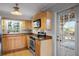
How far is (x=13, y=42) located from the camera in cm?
237

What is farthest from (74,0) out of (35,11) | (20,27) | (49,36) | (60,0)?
(20,27)

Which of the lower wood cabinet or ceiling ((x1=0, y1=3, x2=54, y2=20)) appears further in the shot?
the lower wood cabinet

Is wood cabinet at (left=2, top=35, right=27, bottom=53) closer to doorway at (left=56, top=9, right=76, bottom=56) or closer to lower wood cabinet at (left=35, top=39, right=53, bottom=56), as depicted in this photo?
lower wood cabinet at (left=35, top=39, right=53, bottom=56)

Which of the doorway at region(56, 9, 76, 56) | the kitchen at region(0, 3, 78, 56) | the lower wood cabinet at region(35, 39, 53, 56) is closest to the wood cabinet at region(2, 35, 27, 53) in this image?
the kitchen at region(0, 3, 78, 56)

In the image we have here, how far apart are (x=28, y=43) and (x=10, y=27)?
694 millimetres

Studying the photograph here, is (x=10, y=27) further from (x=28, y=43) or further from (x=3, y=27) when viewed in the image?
(x=28, y=43)

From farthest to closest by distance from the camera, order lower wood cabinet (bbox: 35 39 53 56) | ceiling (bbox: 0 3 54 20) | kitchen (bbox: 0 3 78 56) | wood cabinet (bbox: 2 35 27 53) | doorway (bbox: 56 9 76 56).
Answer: wood cabinet (bbox: 2 35 27 53), lower wood cabinet (bbox: 35 39 53 56), kitchen (bbox: 0 3 78 56), ceiling (bbox: 0 3 54 20), doorway (bbox: 56 9 76 56)

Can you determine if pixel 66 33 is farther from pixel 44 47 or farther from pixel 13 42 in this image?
pixel 13 42

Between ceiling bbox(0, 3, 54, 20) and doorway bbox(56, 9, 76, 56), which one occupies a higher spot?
ceiling bbox(0, 3, 54, 20)

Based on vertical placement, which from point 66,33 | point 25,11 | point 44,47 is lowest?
point 44,47

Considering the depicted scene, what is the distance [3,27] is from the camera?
2078 mm

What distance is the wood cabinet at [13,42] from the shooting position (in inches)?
89.6

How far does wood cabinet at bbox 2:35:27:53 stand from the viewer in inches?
89.6

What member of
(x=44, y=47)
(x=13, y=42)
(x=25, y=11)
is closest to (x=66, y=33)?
(x=44, y=47)
